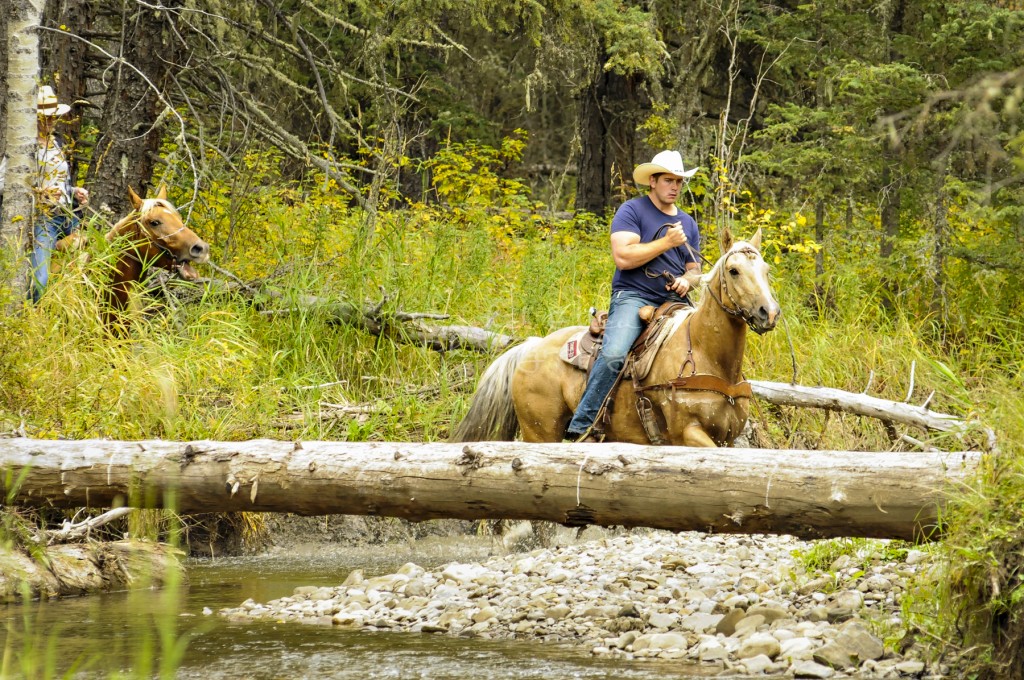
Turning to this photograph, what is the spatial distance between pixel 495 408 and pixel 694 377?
1805 millimetres

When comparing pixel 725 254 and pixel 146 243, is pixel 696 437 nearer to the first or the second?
pixel 725 254

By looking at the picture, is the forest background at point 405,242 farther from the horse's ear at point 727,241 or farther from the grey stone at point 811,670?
the grey stone at point 811,670

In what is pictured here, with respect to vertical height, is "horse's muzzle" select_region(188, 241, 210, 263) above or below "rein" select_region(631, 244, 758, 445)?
above

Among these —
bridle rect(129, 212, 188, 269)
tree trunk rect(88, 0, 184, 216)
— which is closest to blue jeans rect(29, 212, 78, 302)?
bridle rect(129, 212, 188, 269)

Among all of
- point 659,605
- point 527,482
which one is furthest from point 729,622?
point 527,482

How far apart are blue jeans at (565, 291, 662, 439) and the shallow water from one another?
196 centimetres

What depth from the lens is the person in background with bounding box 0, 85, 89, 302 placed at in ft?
30.6

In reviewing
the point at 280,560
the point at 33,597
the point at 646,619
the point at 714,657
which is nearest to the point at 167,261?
the point at 280,560

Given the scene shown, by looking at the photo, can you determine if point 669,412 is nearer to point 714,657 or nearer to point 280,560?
point 714,657

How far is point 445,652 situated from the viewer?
20.1 ft

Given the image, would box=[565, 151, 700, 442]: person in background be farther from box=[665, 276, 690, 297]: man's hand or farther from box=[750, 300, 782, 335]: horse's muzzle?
box=[750, 300, 782, 335]: horse's muzzle

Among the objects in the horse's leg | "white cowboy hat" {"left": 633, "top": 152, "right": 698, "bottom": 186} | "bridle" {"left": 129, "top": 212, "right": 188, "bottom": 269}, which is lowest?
the horse's leg

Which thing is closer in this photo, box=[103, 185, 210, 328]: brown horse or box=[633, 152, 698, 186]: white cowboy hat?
box=[633, 152, 698, 186]: white cowboy hat

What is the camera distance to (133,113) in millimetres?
11648
